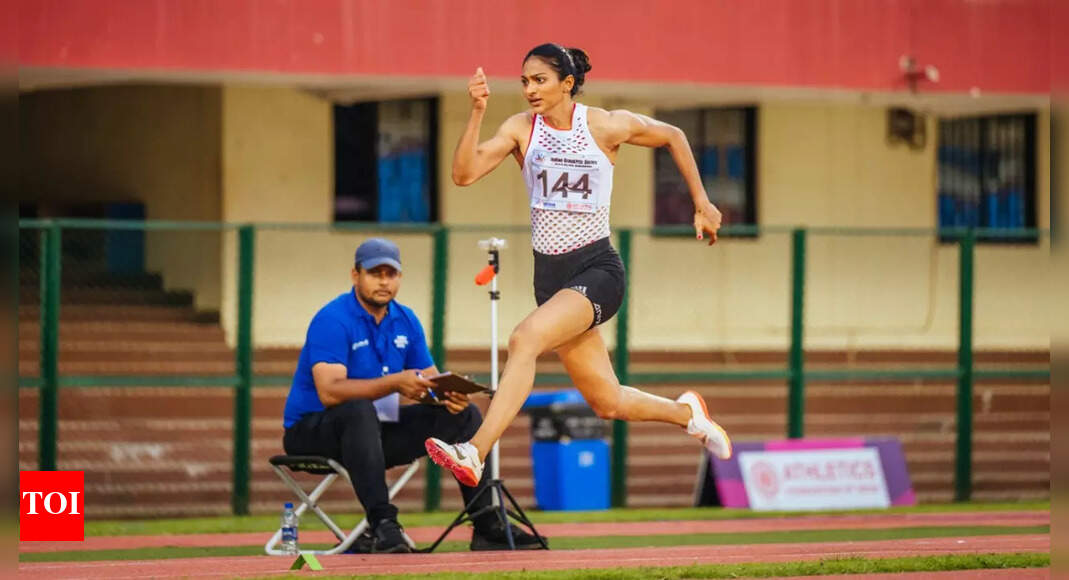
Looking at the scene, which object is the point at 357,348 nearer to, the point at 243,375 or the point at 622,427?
the point at 243,375

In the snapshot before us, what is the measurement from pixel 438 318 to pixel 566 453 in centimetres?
144

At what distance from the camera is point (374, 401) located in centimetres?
986

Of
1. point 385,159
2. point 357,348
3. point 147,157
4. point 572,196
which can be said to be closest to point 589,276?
point 572,196

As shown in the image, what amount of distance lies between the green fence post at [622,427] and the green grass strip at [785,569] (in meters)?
6.22

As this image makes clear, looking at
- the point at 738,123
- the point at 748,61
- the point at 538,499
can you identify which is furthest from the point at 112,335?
the point at 738,123

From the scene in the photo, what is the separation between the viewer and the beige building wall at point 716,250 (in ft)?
55.5

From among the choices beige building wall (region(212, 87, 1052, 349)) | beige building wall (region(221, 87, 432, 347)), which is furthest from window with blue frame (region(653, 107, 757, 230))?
beige building wall (region(221, 87, 432, 347))

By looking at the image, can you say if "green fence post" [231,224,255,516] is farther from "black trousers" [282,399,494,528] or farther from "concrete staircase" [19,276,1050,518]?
"black trousers" [282,399,494,528]

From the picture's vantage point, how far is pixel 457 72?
1606 centimetres

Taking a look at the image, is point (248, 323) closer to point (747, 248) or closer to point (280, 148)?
point (280, 148)

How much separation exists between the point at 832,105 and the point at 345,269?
5.95 metres

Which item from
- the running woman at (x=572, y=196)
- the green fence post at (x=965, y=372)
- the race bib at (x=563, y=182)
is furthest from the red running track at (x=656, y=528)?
the race bib at (x=563, y=182)

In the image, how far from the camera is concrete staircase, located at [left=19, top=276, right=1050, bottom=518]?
46.9ft

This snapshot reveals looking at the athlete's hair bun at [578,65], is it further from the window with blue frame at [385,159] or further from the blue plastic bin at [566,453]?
the window with blue frame at [385,159]
